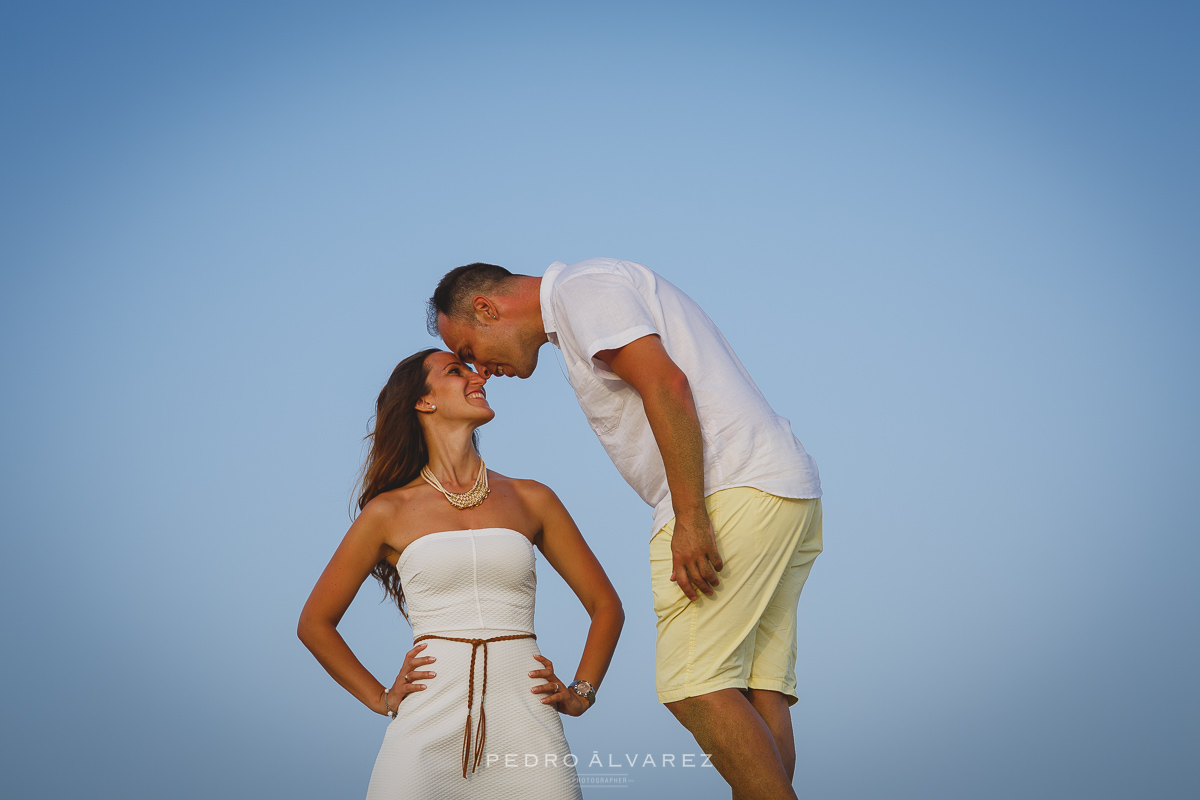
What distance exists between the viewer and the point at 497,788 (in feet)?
7.82

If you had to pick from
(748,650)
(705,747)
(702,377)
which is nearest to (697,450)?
(702,377)

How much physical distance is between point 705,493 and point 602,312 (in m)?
0.43

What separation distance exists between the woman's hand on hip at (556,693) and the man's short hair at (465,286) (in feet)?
2.96

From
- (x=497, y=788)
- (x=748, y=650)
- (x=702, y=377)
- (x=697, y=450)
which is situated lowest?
(x=497, y=788)

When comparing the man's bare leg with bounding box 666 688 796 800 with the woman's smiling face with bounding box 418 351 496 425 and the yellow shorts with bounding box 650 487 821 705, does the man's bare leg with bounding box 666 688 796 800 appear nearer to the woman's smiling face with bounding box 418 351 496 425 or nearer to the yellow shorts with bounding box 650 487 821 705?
the yellow shorts with bounding box 650 487 821 705

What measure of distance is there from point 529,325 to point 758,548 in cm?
78

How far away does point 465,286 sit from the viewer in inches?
99.1

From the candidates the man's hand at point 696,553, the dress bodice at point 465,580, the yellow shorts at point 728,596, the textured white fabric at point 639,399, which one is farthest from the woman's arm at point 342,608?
the man's hand at point 696,553

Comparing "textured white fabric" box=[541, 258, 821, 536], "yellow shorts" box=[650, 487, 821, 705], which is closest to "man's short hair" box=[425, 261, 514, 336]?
"textured white fabric" box=[541, 258, 821, 536]

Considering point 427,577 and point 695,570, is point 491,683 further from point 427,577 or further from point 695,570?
point 695,570

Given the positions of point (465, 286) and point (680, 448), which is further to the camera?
point (465, 286)

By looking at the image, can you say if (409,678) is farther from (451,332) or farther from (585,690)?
(451,332)

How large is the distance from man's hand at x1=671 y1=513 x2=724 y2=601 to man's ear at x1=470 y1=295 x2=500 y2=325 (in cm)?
74

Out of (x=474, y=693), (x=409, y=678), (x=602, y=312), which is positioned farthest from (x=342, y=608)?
(x=602, y=312)
